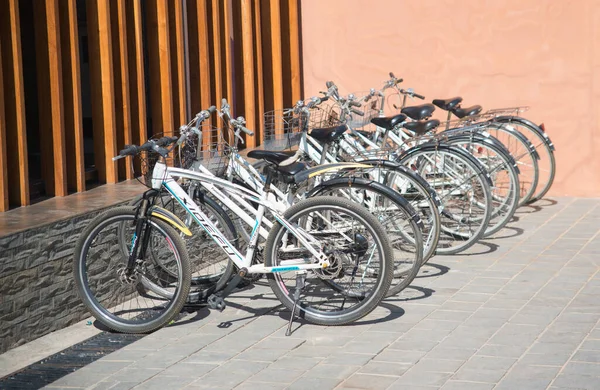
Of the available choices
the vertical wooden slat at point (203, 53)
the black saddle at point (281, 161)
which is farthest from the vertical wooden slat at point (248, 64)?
the black saddle at point (281, 161)

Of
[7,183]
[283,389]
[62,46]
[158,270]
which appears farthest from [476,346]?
[62,46]

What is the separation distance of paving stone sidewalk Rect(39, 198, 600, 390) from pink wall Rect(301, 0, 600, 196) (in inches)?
118

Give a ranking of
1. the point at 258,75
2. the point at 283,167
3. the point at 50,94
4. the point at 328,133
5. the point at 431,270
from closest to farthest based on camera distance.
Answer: the point at 283,167 → the point at 328,133 → the point at 50,94 → the point at 431,270 → the point at 258,75

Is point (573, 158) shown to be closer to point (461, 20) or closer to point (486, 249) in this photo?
point (461, 20)

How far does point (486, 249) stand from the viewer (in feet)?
27.0

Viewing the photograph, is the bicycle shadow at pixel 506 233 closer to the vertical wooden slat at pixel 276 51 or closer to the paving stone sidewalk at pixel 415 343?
the paving stone sidewalk at pixel 415 343

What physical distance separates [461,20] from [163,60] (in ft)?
11.7

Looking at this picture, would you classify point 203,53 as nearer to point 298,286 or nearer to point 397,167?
point 397,167

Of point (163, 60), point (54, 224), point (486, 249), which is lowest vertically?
point (486, 249)

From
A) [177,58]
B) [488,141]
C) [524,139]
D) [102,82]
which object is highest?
[177,58]

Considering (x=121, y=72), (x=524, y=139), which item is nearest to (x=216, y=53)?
(x=121, y=72)

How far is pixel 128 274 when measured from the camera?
6297mm

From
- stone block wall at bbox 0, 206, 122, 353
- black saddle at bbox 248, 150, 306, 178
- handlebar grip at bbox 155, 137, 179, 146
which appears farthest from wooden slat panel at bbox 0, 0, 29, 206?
black saddle at bbox 248, 150, 306, 178

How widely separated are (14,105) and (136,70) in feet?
5.10
